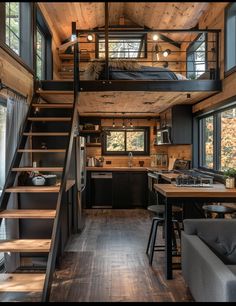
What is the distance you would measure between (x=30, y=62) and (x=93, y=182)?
139 inches

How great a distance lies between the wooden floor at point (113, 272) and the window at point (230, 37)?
3.01 meters

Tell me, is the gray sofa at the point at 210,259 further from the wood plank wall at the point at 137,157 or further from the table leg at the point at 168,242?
the wood plank wall at the point at 137,157

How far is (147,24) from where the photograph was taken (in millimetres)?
7340

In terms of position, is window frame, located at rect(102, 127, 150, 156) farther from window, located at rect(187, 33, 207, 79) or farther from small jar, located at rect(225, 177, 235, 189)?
small jar, located at rect(225, 177, 235, 189)

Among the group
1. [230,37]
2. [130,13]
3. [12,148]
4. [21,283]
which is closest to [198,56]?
[230,37]

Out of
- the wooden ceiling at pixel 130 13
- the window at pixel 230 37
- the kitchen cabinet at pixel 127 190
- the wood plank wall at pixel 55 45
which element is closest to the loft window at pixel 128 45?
the wooden ceiling at pixel 130 13

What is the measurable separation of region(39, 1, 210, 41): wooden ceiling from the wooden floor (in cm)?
409

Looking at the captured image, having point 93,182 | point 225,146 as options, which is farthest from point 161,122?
point 225,146

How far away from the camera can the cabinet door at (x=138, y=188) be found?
293 inches

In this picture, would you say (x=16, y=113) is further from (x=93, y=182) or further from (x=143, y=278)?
(x=93, y=182)

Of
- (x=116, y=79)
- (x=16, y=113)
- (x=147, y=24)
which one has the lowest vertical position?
(x=16, y=113)

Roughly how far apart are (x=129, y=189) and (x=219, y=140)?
9.90ft

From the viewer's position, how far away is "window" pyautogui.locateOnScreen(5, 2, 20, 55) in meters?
3.91

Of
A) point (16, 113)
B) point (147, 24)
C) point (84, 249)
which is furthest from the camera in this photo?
point (147, 24)
